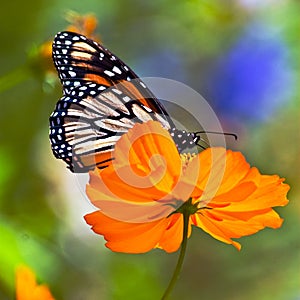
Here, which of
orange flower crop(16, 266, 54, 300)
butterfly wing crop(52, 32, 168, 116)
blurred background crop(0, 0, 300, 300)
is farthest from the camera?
blurred background crop(0, 0, 300, 300)

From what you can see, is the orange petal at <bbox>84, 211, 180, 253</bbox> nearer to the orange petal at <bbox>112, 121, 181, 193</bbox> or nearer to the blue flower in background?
the orange petal at <bbox>112, 121, 181, 193</bbox>

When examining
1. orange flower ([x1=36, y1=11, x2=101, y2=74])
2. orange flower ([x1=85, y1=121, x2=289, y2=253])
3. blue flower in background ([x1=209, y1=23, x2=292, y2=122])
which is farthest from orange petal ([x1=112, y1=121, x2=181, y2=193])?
blue flower in background ([x1=209, y1=23, x2=292, y2=122])

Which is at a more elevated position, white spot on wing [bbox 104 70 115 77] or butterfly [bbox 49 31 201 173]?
white spot on wing [bbox 104 70 115 77]

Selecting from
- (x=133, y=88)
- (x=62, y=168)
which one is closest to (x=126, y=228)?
(x=133, y=88)

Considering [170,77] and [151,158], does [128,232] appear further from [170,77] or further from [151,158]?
[170,77]

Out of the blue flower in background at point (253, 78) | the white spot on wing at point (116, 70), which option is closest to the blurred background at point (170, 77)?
the blue flower in background at point (253, 78)

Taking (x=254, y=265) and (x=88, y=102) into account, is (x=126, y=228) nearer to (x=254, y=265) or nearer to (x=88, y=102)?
(x=88, y=102)

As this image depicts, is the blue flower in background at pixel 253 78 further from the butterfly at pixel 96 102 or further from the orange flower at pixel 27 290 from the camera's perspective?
the orange flower at pixel 27 290
